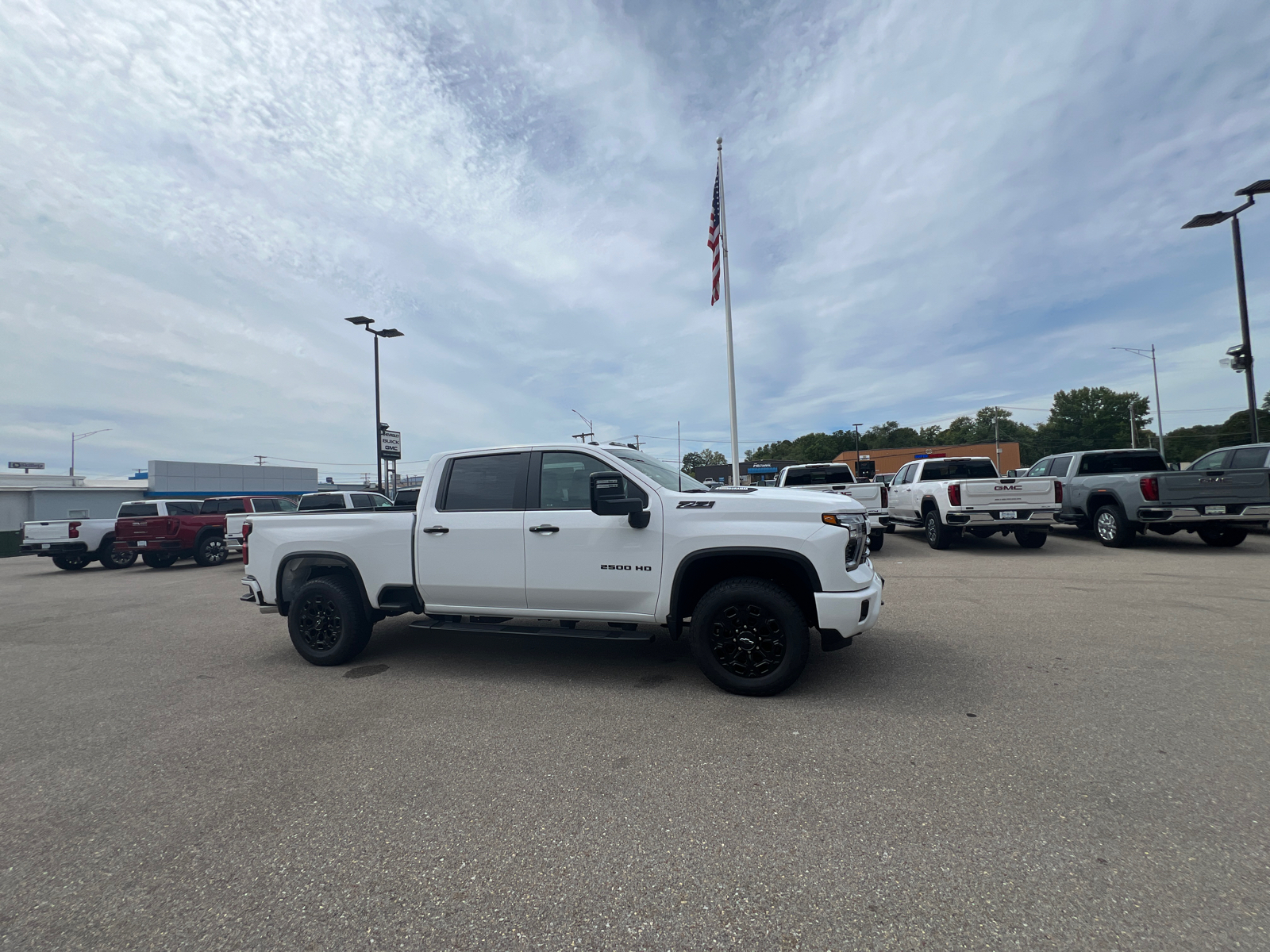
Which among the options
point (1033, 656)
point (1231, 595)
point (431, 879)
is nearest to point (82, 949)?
point (431, 879)

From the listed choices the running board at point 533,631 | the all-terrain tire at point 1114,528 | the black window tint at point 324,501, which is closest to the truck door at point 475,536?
the running board at point 533,631

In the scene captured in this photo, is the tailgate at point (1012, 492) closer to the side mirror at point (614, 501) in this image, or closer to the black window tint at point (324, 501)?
the side mirror at point (614, 501)

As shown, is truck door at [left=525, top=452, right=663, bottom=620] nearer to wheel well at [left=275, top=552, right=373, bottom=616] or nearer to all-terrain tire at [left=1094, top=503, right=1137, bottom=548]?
wheel well at [left=275, top=552, right=373, bottom=616]

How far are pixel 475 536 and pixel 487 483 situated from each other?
1.52 feet

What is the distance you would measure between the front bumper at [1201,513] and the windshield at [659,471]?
9990 mm

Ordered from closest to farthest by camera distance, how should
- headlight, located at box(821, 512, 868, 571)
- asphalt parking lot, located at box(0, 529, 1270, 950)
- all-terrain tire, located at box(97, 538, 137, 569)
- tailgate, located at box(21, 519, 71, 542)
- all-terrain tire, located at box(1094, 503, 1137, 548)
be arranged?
1. asphalt parking lot, located at box(0, 529, 1270, 950)
2. headlight, located at box(821, 512, 868, 571)
3. all-terrain tire, located at box(1094, 503, 1137, 548)
4. tailgate, located at box(21, 519, 71, 542)
5. all-terrain tire, located at box(97, 538, 137, 569)

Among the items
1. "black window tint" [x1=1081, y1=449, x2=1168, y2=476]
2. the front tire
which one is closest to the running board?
the front tire

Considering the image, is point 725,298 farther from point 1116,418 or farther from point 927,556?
point 1116,418

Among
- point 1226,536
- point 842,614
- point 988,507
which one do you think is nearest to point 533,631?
point 842,614

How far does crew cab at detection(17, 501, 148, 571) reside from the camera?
14461 millimetres

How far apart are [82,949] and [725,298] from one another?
19088 millimetres

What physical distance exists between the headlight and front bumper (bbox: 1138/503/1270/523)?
9574mm

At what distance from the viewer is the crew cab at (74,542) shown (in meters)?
14.5

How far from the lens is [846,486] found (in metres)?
→ 11.5
